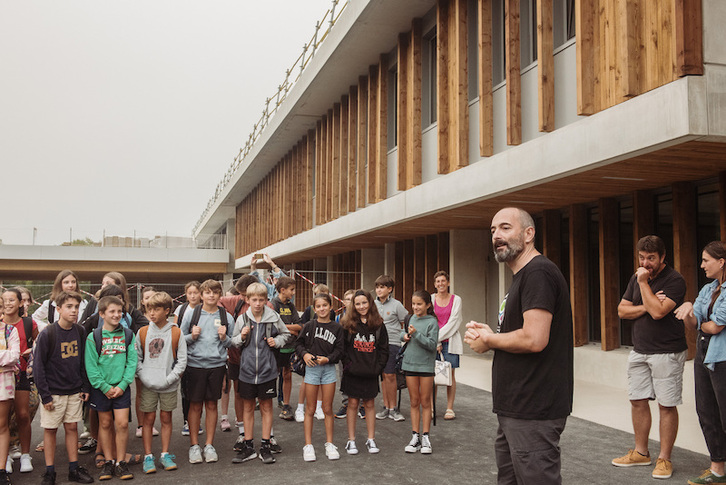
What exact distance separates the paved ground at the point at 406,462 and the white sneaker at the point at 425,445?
8 cm

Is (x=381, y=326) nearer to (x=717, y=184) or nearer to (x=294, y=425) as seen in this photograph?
(x=294, y=425)

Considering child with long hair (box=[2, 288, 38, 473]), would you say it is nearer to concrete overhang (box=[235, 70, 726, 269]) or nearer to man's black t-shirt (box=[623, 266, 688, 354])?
man's black t-shirt (box=[623, 266, 688, 354])

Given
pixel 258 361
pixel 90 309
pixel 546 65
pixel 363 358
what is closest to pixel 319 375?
pixel 363 358

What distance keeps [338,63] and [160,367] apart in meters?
A: 12.1

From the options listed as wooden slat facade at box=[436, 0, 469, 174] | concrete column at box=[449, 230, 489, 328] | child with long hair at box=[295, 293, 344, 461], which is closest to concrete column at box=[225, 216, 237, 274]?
concrete column at box=[449, 230, 489, 328]

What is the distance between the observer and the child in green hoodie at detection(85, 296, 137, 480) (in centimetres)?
583

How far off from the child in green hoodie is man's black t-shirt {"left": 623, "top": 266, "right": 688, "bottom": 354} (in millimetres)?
4970

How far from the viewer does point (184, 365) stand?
245 inches

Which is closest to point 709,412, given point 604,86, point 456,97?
point 604,86

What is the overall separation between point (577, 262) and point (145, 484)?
Result: 8.56 meters

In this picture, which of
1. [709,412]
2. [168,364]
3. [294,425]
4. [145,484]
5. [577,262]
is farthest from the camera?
[577,262]

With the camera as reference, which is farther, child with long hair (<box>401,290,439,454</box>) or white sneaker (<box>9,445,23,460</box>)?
child with long hair (<box>401,290,439,454</box>)

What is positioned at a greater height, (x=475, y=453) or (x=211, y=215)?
(x=211, y=215)

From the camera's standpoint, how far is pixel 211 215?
47312 mm
